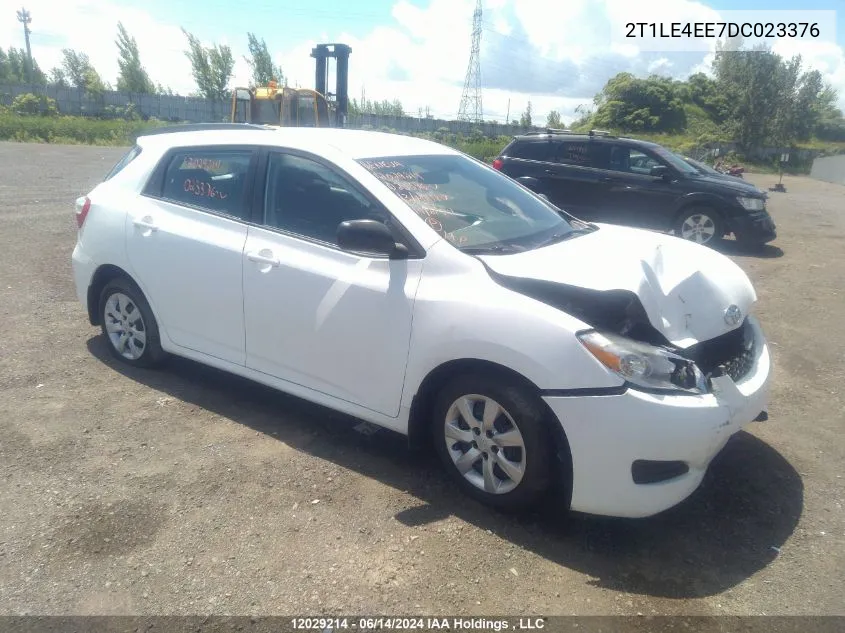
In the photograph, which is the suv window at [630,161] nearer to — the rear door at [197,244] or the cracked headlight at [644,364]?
the rear door at [197,244]

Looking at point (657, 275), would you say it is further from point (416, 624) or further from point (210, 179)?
point (210, 179)

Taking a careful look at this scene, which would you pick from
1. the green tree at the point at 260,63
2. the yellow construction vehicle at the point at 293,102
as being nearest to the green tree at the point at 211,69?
the green tree at the point at 260,63

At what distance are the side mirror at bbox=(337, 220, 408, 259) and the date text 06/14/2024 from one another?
173 centimetres

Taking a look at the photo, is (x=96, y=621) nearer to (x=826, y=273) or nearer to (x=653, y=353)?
(x=653, y=353)

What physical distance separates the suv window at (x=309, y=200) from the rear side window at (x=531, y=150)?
821 cm

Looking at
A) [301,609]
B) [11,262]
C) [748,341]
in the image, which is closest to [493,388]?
[301,609]

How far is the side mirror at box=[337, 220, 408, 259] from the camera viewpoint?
3.35m

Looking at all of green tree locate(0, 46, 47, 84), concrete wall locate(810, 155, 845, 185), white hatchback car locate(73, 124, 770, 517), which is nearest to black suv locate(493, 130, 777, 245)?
white hatchback car locate(73, 124, 770, 517)

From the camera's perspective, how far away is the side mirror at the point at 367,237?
3.35 m

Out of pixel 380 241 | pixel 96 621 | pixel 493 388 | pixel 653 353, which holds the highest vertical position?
pixel 380 241

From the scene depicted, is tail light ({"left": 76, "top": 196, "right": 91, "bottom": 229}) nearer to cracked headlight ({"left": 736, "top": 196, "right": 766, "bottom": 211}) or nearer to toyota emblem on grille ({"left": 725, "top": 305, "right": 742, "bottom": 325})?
toyota emblem on grille ({"left": 725, "top": 305, "right": 742, "bottom": 325})

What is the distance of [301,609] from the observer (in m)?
2.70

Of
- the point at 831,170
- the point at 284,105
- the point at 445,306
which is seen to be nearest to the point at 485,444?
the point at 445,306

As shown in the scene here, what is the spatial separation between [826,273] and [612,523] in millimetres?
7879
